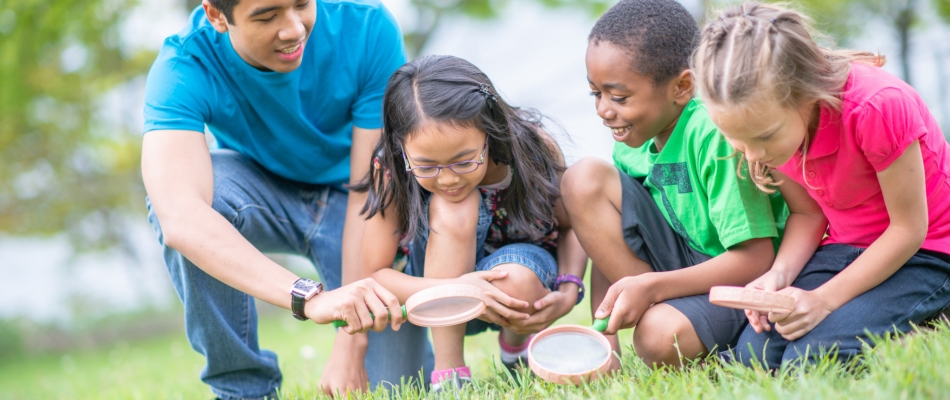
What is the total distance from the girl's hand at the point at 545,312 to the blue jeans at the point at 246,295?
45 centimetres

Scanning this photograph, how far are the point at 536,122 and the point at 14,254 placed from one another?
13491 millimetres

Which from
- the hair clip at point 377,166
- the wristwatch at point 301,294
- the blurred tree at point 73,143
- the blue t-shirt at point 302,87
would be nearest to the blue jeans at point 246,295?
the blue t-shirt at point 302,87

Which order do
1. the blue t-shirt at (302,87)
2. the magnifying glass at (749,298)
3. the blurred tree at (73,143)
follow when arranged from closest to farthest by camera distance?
the magnifying glass at (749,298) → the blue t-shirt at (302,87) → the blurred tree at (73,143)

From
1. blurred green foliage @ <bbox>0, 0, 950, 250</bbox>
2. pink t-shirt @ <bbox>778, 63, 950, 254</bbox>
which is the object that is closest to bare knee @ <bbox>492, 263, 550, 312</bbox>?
pink t-shirt @ <bbox>778, 63, 950, 254</bbox>

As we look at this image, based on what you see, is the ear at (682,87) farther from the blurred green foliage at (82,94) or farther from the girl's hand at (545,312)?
the blurred green foliage at (82,94)

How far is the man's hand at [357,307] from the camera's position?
2271 mm

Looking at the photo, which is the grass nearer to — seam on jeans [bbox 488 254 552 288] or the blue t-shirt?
seam on jeans [bbox 488 254 552 288]

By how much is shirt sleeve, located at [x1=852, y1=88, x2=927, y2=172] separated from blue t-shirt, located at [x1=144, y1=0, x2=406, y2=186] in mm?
1760

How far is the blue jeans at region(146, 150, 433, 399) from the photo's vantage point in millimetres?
2795

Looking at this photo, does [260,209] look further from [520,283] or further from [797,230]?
[797,230]

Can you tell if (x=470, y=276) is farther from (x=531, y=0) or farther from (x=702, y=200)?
(x=531, y=0)

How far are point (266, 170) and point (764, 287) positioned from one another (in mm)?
2057

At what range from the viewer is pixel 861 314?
2.11m

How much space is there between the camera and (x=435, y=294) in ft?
7.44
